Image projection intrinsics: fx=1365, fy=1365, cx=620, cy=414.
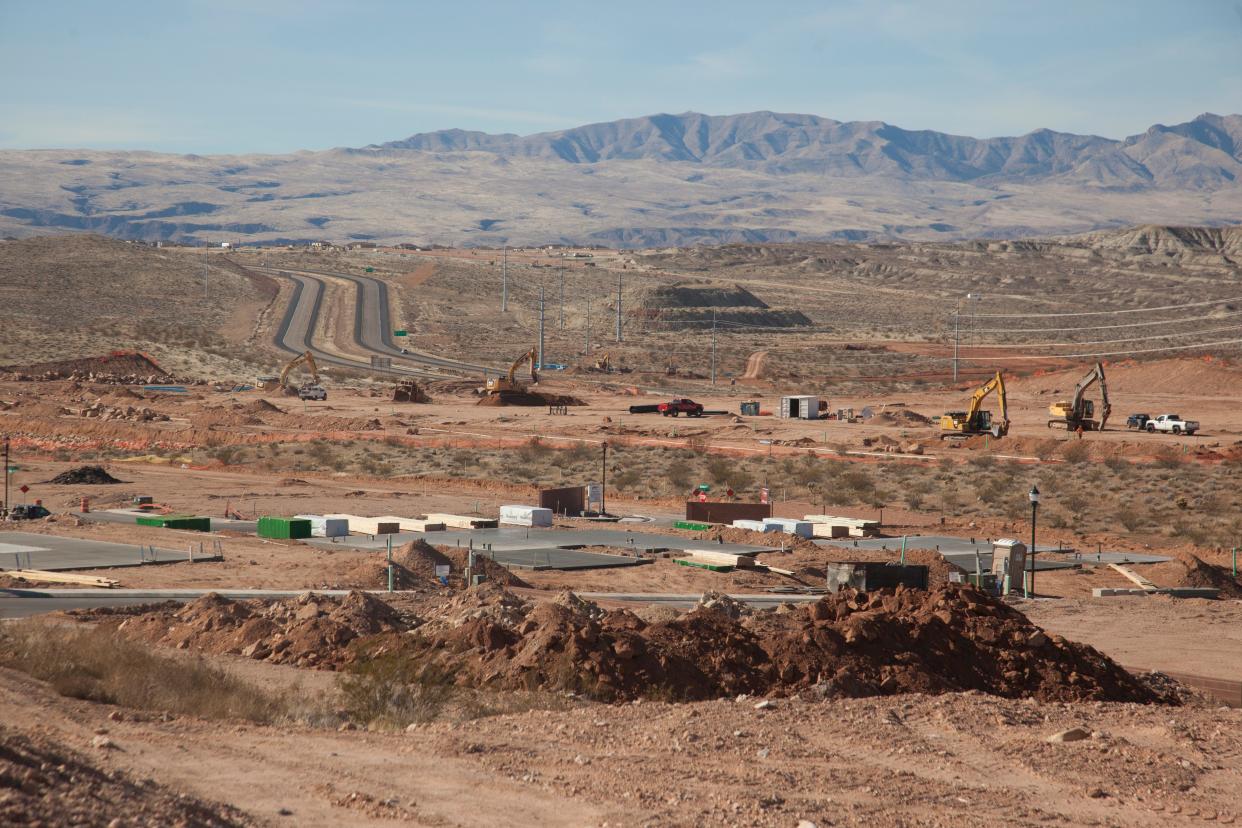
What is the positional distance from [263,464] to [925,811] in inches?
1997

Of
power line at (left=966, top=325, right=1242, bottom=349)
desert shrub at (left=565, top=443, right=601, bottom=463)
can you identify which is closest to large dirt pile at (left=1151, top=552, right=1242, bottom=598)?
desert shrub at (left=565, top=443, right=601, bottom=463)

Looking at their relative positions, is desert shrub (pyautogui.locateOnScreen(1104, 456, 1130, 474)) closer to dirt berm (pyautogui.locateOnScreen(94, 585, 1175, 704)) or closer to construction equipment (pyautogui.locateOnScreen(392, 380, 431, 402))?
dirt berm (pyautogui.locateOnScreen(94, 585, 1175, 704))

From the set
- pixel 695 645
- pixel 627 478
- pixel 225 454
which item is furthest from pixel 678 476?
pixel 695 645

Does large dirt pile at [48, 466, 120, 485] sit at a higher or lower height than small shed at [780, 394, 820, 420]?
higher

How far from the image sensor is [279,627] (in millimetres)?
22688

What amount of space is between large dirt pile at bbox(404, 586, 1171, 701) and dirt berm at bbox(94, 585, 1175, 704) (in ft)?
0.08

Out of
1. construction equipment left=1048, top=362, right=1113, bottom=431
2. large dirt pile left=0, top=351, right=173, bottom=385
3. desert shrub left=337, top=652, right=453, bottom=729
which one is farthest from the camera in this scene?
large dirt pile left=0, top=351, right=173, bottom=385

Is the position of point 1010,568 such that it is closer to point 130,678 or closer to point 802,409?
point 130,678

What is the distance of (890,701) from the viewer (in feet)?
59.2

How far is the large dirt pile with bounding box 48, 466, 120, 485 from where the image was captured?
2005 inches

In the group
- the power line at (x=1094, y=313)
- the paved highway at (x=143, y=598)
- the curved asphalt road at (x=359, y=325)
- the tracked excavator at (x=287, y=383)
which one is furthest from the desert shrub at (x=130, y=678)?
the power line at (x=1094, y=313)

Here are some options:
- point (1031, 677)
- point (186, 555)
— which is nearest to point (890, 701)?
point (1031, 677)

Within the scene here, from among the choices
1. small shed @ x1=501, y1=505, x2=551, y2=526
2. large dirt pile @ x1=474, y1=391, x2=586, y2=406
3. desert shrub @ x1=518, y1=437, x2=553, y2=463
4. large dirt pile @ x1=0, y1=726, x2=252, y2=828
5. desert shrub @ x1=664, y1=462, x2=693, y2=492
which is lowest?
large dirt pile @ x1=474, y1=391, x2=586, y2=406

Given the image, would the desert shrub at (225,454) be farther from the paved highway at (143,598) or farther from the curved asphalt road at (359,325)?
the curved asphalt road at (359,325)
